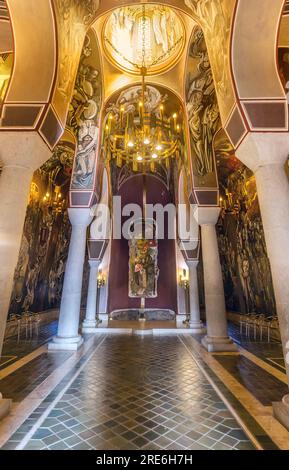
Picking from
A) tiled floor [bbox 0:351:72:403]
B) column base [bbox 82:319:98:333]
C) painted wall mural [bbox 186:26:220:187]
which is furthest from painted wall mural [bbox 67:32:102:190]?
column base [bbox 82:319:98:333]

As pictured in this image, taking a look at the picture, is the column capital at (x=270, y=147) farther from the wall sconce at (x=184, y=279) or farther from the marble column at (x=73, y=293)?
the wall sconce at (x=184, y=279)

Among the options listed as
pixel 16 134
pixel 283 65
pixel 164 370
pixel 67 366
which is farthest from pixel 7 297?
pixel 283 65

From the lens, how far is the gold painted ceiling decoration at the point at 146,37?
25.2ft

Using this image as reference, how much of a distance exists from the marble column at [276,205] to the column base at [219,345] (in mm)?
3514

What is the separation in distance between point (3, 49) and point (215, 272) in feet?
24.7

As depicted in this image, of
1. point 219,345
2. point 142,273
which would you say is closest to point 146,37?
point 219,345

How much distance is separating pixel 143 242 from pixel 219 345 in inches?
294

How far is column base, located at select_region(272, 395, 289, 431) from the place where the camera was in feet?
9.58

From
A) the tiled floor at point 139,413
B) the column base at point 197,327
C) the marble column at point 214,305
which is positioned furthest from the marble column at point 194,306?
the tiled floor at point 139,413

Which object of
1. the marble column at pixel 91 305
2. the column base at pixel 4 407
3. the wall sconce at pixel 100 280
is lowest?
the column base at pixel 4 407

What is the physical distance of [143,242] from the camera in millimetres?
13281

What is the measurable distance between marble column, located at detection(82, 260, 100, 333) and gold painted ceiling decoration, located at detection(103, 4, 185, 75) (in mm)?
8362

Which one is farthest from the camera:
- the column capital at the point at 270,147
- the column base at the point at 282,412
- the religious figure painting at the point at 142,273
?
the religious figure painting at the point at 142,273

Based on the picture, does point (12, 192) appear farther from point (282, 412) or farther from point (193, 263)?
point (193, 263)
